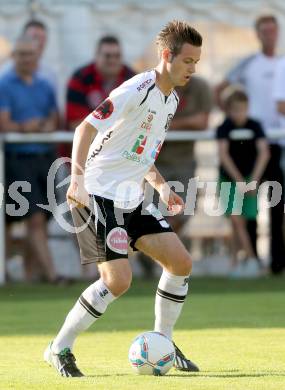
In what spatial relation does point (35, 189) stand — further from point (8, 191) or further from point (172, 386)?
point (172, 386)

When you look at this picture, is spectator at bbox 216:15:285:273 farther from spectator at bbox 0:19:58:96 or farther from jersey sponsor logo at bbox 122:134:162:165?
jersey sponsor logo at bbox 122:134:162:165

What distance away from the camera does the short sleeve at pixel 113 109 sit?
23.4 feet

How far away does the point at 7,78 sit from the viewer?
13945 millimetres

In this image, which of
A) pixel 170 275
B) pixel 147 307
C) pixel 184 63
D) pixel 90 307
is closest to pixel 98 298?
pixel 90 307

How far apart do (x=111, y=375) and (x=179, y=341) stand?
1905 millimetres

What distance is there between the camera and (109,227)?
7.11 meters

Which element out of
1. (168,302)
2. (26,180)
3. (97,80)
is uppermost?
(97,80)

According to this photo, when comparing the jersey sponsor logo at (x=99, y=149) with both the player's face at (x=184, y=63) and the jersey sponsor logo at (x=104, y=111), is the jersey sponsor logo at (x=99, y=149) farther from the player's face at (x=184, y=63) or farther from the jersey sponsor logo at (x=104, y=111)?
the player's face at (x=184, y=63)

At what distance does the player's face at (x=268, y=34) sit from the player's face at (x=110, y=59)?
1893 mm

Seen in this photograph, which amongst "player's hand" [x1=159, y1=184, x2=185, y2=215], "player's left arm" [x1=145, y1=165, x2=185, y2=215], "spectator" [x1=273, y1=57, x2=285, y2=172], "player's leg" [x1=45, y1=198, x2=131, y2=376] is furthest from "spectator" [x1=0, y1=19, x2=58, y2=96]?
"player's leg" [x1=45, y1=198, x2=131, y2=376]

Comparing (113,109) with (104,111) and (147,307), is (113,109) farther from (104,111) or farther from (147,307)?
(147,307)

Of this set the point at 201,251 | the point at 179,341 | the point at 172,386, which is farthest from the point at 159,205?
the point at 172,386

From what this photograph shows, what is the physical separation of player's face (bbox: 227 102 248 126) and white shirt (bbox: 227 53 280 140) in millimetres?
339

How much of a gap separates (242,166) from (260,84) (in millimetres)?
1089
